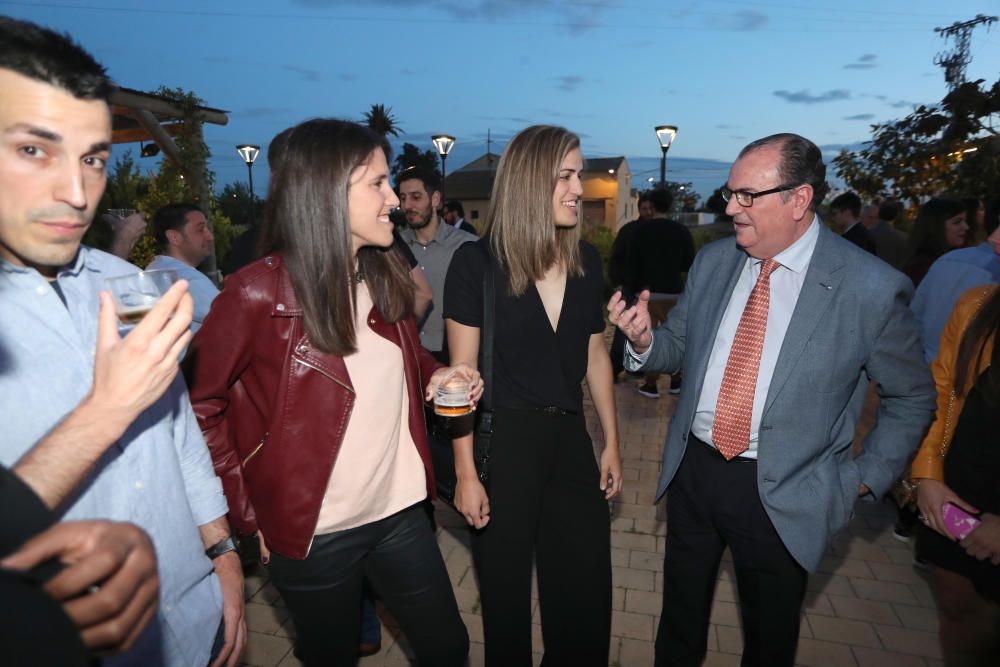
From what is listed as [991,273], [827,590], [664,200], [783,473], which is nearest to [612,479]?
[783,473]

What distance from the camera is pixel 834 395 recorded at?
221 centimetres

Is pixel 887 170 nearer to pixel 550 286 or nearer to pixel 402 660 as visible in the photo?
pixel 550 286

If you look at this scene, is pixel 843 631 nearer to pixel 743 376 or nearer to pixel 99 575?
pixel 743 376

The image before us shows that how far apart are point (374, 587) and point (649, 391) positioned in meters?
5.71

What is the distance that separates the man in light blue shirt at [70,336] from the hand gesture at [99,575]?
361 mm

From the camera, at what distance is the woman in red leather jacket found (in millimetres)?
1927

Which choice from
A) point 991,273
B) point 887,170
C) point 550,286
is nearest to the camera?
point 550,286

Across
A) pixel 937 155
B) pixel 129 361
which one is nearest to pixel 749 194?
pixel 129 361

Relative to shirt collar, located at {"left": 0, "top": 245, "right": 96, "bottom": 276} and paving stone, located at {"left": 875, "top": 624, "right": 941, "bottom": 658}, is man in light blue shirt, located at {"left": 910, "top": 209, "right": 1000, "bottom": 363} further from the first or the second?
shirt collar, located at {"left": 0, "top": 245, "right": 96, "bottom": 276}

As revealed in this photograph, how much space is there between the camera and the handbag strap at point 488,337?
8.07ft

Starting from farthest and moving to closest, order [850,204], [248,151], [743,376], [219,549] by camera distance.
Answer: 1. [248,151]
2. [850,204]
3. [743,376]
4. [219,549]

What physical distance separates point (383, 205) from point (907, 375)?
6.69 feet

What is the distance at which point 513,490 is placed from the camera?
2.44m

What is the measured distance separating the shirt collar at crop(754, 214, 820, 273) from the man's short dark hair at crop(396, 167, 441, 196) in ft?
10.7
